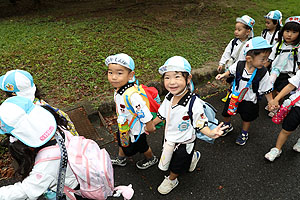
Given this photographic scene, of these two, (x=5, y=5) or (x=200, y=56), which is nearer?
(x=200, y=56)

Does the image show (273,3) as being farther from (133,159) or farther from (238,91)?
(133,159)

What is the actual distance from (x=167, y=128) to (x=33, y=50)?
17.8 feet

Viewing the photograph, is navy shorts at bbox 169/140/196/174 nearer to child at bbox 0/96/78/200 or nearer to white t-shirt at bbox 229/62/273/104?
white t-shirt at bbox 229/62/273/104

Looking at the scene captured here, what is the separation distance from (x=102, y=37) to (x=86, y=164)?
600 centimetres

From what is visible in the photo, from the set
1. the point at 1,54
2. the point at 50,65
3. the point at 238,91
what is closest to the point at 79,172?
the point at 238,91

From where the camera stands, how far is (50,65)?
18.0 feet

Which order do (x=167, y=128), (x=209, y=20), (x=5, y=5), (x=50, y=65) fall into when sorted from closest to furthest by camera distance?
1. (x=167, y=128)
2. (x=50, y=65)
3. (x=209, y=20)
4. (x=5, y=5)

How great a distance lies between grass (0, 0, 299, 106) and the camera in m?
5.11

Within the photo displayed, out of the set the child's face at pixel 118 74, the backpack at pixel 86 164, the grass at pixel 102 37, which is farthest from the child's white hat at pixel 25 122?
the grass at pixel 102 37

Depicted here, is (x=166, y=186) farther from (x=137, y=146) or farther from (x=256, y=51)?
(x=256, y=51)

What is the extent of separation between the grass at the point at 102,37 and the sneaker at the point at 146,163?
1726 mm

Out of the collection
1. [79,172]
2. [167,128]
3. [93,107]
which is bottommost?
[93,107]

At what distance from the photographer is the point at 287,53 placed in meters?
3.76

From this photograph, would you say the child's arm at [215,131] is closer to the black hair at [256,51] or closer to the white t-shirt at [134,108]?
the white t-shirt at [134,108]
